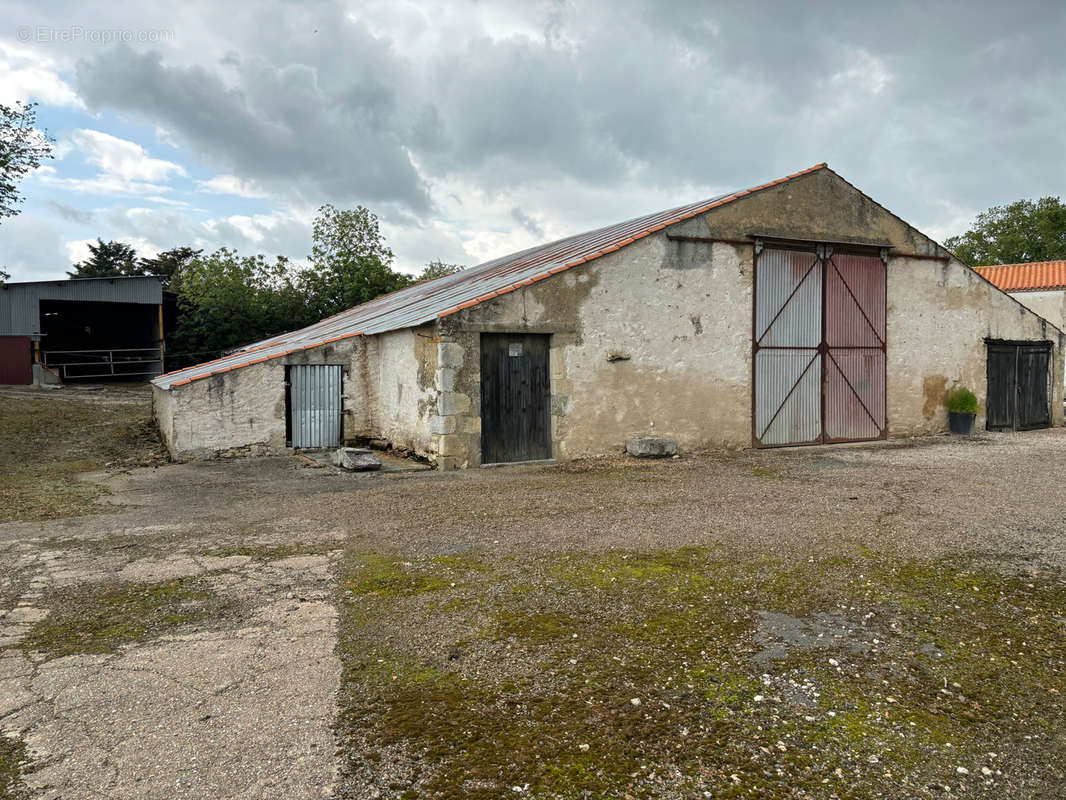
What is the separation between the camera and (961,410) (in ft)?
50.2

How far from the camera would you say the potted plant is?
15.2 meters

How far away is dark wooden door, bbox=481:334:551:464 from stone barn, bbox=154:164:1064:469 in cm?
2

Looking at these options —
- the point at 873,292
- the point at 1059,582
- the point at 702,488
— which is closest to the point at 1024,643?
the point at 1059,582

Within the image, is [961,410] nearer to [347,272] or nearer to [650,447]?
[650,447]

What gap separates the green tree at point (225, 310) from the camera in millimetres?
29781

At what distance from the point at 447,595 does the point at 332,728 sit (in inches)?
70.0

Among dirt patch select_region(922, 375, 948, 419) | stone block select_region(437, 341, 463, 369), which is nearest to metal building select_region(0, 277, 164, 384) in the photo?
stone block select_region(437, 341, 463, 369)

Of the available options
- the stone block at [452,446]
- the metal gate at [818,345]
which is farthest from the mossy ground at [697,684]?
the metal gate at [818,345]

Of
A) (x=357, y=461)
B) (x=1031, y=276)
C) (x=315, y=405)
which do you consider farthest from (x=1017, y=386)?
(x=315, y=405)

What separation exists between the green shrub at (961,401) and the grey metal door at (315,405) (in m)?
13.0

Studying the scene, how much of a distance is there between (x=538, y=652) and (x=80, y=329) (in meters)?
33.3

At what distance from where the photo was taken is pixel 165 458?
11.7m

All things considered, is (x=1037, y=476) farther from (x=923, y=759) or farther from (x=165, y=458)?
(x=165, y=458)

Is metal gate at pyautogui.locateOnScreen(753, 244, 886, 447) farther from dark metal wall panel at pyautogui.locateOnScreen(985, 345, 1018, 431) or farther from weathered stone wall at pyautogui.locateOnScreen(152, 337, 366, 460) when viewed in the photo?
weathered stone wall at pyautogui.locateOnScreen(152, 337, 366, 460)
